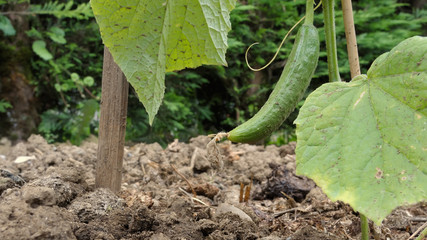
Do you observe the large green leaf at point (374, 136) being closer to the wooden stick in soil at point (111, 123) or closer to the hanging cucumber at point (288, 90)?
the hanging cucumber at point (288, 90)

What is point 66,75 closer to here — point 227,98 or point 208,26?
point 227,98

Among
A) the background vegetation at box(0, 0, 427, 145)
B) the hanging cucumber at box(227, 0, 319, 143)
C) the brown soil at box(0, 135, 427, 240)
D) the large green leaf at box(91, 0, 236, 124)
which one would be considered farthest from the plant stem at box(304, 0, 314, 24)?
the background vegetation at box(0, 0, 427, 145)

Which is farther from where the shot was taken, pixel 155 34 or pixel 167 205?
pixel 167 205

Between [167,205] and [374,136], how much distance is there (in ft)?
3.07

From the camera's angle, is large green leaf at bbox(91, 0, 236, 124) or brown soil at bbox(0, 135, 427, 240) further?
brown soil at bbox(0, 135, 427, 240)

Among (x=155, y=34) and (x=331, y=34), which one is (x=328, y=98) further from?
(x=155, y=34)

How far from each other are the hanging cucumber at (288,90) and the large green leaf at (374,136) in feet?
0.61

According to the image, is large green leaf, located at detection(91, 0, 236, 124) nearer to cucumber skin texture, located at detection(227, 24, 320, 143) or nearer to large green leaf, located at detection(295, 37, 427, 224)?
cucumber skin texture, located at detection(227, 24, 320, 143)

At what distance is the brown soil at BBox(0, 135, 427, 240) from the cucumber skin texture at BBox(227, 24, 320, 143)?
1.12 feet

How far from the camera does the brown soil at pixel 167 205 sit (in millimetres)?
1232

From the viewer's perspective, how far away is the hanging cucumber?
123 cm

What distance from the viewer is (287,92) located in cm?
125

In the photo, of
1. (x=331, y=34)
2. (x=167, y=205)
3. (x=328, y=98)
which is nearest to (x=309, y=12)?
(x=331, y=34)

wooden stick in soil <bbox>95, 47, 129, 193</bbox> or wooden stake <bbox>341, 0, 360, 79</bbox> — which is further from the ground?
wooden stake <bbox>341, 0, 360, 79</bbox>
